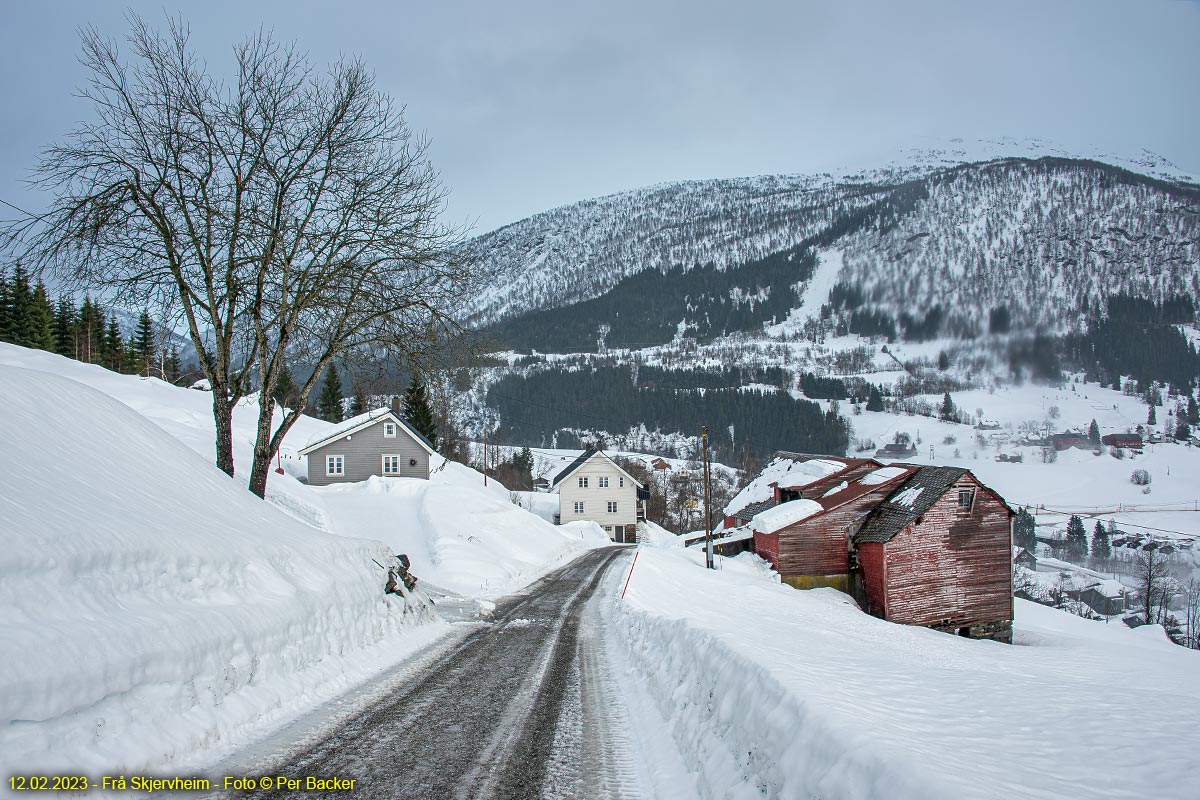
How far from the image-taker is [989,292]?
21.7m

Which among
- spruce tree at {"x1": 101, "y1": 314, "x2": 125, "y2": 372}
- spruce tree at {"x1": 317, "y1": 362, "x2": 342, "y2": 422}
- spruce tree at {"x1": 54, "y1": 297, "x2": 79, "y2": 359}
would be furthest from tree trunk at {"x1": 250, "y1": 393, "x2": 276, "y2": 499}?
spruce tree at {"x1": 54, "y1": 297, "x2": 79, "y2": 359}

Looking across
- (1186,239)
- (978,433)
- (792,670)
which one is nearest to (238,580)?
(792,670)

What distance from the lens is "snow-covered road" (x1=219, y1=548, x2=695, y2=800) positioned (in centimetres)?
546

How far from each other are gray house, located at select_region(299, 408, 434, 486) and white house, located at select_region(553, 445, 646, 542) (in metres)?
26.4

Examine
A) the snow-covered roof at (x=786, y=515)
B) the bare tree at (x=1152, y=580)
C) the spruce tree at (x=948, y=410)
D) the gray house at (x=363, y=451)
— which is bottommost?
the bare tree at (x=1152, y=580)

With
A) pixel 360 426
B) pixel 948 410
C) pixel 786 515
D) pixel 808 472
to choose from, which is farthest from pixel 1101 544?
pixel 360 426

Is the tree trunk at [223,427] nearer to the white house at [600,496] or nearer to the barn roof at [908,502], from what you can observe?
the barn roof at [908,502]

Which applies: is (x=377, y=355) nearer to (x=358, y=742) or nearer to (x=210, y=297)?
(x=210, y=297)

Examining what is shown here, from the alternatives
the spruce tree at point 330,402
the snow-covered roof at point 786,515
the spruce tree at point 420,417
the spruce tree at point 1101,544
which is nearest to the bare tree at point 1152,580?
the spruce tree at point 1101,544

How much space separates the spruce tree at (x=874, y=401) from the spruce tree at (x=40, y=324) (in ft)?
249

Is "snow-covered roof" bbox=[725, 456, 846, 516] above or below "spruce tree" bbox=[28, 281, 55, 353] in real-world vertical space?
below

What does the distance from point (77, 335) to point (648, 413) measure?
13319cm

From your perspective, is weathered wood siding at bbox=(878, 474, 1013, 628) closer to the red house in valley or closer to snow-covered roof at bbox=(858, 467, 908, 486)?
the red house in valley

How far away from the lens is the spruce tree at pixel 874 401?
53306 millimetres
